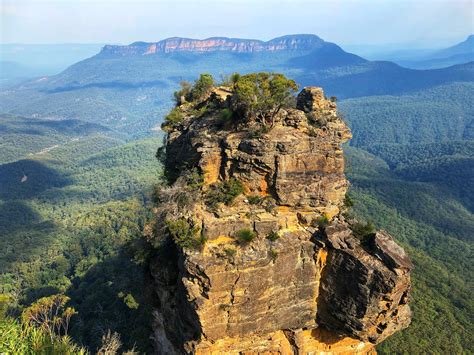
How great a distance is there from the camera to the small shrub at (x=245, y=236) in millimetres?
19250

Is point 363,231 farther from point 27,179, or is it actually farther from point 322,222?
point 27,179

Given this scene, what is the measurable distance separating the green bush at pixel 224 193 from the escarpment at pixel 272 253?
0.19ft

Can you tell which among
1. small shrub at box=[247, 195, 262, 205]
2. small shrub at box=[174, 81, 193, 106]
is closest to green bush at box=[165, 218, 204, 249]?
small shrub at box=[247, 195, 262, 205]

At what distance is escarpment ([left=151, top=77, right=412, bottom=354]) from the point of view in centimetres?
1903

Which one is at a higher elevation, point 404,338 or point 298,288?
point 298,288

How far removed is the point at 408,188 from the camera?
423 ft

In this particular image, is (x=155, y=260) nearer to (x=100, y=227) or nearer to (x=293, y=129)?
(x=293, y=129)

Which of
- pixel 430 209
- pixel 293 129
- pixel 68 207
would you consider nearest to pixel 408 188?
pixel 430 209

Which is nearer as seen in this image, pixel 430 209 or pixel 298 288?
pixel 298 288

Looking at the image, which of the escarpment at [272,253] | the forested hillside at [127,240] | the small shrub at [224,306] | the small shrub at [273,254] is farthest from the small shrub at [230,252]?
the forested hillside at [127,240]

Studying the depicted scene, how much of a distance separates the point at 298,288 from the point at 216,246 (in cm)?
531

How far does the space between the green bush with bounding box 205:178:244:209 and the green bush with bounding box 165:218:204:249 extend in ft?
6.30

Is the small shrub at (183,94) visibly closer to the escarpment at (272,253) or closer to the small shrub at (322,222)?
the escarpment at (272,253)

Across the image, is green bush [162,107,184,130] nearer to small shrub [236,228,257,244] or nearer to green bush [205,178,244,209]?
green bush [205,178,244,209]
